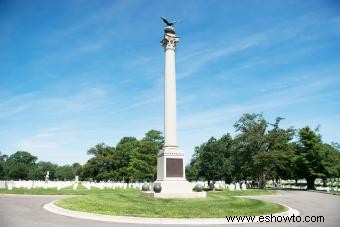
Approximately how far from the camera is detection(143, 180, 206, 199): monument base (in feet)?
77.8

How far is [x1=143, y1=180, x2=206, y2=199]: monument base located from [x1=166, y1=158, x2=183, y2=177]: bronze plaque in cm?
61

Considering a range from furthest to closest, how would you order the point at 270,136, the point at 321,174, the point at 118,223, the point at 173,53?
the point at 270,136 < the point at 321,174 < the point at 173,53 < the point at 118,223

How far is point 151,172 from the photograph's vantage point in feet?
243

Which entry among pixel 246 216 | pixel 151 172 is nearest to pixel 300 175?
pixel 151 172

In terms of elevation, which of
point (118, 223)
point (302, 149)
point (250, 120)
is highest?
point (250, 120)

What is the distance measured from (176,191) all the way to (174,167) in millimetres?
1974

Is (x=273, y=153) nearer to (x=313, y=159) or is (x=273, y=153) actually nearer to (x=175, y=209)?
(x=313, y=159)

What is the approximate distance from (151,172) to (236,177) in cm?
2002

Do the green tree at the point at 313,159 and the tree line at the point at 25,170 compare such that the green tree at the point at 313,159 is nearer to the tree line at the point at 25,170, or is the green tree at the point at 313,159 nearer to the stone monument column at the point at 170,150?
the stone monument column at the point at 170,150

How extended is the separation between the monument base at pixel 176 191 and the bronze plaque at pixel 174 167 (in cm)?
61

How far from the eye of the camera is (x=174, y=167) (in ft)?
86.0

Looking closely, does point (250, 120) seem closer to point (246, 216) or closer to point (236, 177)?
point (236, 177)

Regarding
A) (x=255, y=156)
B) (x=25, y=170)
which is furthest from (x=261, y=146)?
(x=25, y=170)

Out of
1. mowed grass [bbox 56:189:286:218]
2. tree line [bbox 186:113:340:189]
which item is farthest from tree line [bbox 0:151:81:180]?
mowed grass [bbox 56:189:286:218]
